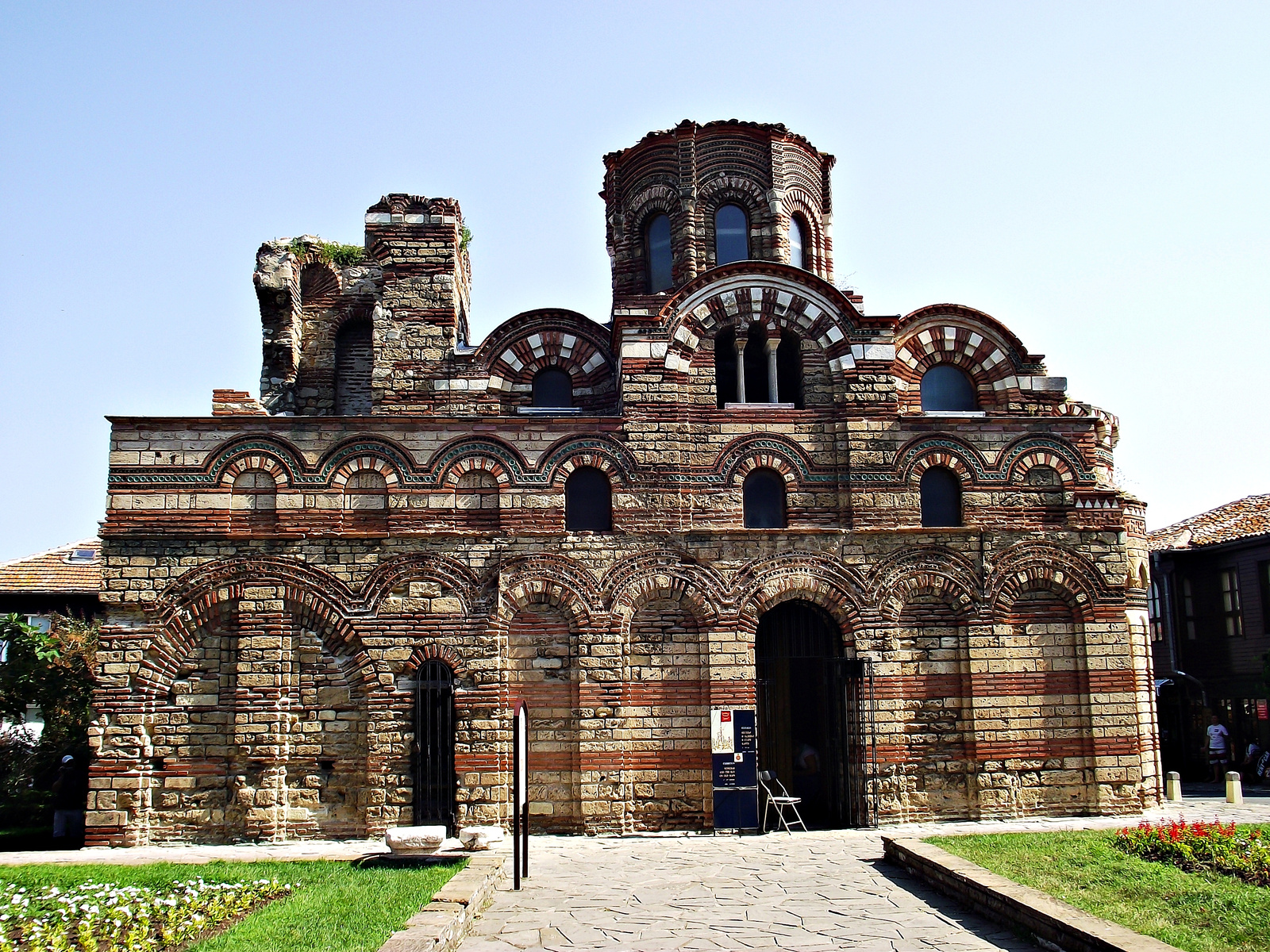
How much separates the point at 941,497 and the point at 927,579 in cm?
140

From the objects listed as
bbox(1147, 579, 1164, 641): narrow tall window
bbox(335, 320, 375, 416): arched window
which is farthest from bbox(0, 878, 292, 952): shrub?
bbox(1147, 579, 1164, 641): narrow tall window

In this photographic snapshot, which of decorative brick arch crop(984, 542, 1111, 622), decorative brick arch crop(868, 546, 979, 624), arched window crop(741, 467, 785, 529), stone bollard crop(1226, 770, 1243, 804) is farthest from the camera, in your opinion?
stone bollard crop(1226, 770, 1243, 804)

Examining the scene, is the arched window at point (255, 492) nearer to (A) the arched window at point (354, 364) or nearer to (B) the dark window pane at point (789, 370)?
(A) the arched window at point (354, 364)

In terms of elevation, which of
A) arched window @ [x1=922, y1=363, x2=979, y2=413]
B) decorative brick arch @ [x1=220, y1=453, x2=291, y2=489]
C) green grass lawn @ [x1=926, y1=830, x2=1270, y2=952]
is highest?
arched window @ [x1=922, y1=363, x2=979, y2=413]

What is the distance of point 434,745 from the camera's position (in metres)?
15.1

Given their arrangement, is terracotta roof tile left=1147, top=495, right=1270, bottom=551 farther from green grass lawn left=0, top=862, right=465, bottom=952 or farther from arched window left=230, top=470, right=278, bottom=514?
green grass lawn left=0, top=862, right=465, bottom=952

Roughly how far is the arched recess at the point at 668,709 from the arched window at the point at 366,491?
4.01 meters

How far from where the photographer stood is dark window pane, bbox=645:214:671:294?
20359 millimetres

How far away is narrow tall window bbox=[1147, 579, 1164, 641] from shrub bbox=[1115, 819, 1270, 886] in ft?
51.2

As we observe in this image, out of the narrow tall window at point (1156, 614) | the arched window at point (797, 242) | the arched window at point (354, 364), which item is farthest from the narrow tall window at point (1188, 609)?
the arched window at point (354, 364)

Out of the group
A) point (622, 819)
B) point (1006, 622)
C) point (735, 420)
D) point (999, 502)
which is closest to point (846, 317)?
point (735, 420)

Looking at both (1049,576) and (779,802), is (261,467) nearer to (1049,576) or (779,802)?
(779,802)

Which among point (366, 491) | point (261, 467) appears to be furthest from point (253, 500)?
point (366, 491)

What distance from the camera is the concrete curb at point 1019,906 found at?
7449 mm
